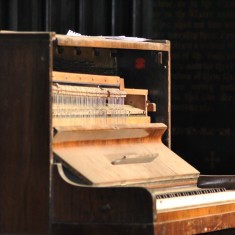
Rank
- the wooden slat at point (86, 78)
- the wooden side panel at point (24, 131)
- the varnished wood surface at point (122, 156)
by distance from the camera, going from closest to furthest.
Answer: the wooden side panel at point (24, 131) → the varnished wood surface at point (122, 156) → the wooden slat at point (86, 78)

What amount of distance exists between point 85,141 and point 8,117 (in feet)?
1.45

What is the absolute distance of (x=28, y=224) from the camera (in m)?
5.75

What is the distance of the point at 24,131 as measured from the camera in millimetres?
5785

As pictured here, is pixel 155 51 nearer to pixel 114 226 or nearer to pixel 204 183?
pixel 204 183

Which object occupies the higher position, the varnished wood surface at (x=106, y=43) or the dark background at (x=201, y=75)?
the varnished wood surface at (x=106, y=43)

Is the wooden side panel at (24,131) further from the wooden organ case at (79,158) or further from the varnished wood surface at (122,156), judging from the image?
the varnished wood surface at (122,156)

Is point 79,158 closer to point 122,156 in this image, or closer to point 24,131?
Answer: point 24,131

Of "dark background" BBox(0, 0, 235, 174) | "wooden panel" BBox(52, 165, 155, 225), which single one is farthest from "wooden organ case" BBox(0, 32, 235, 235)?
"dark background" BBox(0, 0, 235, 174)

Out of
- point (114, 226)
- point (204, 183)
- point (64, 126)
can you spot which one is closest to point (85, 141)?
point (64, 126)

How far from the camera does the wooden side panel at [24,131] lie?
574 cm

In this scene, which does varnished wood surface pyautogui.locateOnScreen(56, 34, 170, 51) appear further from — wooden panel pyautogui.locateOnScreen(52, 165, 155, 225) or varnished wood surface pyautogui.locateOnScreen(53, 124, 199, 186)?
wooden panel pyautogui.locateOnScreen(52, 165, 155, 225)

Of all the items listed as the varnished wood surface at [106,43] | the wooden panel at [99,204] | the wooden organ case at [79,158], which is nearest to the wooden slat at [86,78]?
the wooden organ case at [79,158]

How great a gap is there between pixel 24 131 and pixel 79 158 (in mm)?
283

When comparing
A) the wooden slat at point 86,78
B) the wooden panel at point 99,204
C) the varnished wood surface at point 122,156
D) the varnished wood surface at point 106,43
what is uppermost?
the varnished wood surface at point 106,43
